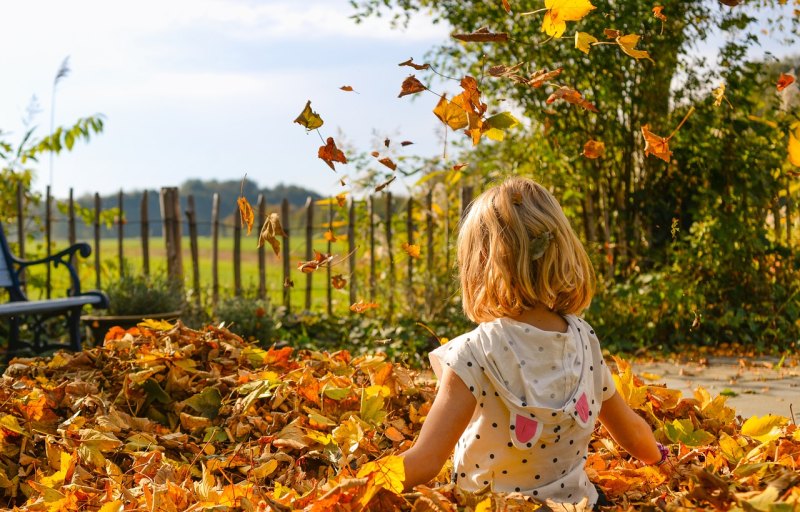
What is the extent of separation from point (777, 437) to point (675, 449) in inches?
11.6

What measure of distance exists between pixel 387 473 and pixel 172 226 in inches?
235

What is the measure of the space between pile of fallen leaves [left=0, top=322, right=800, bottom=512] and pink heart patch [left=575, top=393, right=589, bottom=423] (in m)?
0.22

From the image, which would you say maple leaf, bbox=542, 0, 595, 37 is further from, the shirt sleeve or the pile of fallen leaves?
the pile of fallen leaves

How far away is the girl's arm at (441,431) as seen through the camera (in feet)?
5.44

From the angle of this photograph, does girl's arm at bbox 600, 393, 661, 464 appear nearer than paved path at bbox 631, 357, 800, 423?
Yes

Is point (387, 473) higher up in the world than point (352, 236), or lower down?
lower down

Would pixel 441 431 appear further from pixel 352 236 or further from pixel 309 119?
pixel 352 236

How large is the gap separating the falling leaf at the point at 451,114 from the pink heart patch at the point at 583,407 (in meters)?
0.76

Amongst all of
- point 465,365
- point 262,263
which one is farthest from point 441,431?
point 262,263

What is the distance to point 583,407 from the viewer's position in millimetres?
1789

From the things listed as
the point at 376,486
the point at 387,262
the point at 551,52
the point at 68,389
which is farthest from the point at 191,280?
the point at 376,486

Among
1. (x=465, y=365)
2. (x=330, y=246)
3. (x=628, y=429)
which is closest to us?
(x=465, y=365)

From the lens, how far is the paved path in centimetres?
405

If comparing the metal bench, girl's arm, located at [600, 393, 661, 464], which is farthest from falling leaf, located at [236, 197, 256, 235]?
the metal bench
